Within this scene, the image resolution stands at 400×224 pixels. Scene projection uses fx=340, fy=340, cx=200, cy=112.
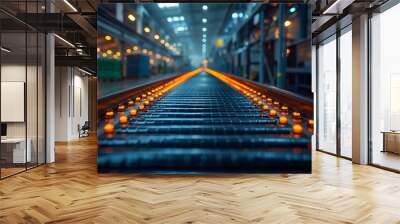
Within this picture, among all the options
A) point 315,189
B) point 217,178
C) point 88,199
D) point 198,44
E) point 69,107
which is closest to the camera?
point 88,199

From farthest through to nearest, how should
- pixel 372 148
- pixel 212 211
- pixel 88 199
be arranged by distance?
pixel 372 148 < pixel 88 199 < pixel 212 211

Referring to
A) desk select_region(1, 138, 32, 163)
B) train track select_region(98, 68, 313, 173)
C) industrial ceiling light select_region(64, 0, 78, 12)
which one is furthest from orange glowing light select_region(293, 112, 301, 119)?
desk select_region(1, 138, 32, 163)

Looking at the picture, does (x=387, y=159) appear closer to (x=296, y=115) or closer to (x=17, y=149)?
(x=296, y=115)

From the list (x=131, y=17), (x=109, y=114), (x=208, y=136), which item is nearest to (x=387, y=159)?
(x=208, y=136)

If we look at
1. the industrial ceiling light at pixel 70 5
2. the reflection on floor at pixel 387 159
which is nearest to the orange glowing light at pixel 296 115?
the reflection on floor at pixel 387 159

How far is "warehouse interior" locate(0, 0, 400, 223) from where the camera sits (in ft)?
16.1

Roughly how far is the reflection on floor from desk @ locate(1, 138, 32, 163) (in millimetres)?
6910

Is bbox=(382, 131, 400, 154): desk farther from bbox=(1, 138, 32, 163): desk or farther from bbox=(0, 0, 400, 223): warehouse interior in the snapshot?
bbox=(1, 138, 32, 163): desk

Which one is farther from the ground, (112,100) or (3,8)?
(3,8)

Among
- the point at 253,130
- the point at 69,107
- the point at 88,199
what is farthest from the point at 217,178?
the point at 69,107

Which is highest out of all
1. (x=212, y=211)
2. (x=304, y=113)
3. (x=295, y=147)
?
(x=304, y=113)

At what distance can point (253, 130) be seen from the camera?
588 cm

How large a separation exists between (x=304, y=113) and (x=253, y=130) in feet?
2.95

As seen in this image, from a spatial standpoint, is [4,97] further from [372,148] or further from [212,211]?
[372,148]
